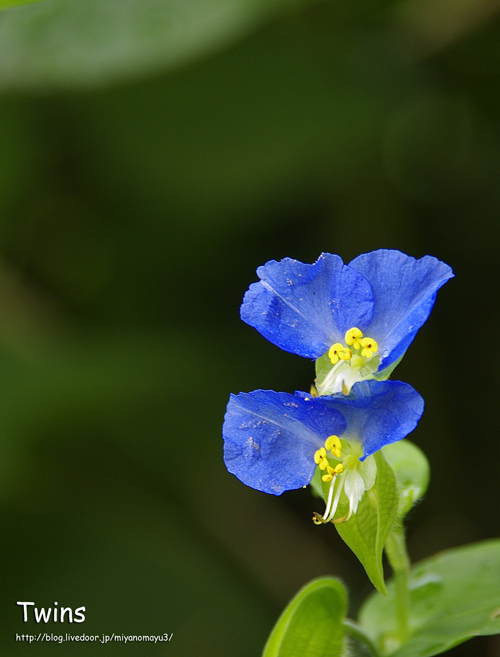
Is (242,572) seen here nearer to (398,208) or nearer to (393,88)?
(398,208)

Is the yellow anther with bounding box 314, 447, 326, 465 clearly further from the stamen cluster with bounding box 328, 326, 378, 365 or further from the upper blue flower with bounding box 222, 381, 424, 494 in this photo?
the stamen cluster with bounding box 328, 326, 378, 365

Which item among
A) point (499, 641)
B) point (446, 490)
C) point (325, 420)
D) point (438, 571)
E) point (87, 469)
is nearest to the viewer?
point (325, 420)

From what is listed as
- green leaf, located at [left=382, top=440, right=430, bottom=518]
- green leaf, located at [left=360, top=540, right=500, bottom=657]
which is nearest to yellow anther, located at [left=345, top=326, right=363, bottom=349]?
green leaf, located at [left=382, top=440, right=430, bottom=518]

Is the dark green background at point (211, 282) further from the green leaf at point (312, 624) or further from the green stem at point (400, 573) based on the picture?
the green leaf at point (312, 624)

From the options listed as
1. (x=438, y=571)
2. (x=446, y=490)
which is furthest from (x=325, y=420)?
(x=446, y=490)

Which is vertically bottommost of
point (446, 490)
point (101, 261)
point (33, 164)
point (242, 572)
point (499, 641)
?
point (499, 641)

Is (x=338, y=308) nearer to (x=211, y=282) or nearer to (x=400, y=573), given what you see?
(x=400, y=573)

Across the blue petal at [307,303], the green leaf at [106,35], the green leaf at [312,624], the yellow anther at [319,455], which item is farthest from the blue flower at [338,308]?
the green leaf at [106,35]
